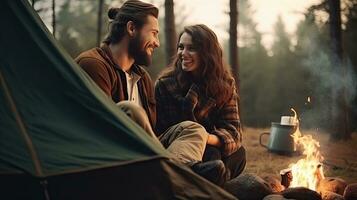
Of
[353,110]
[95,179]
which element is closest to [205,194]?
[95,179]

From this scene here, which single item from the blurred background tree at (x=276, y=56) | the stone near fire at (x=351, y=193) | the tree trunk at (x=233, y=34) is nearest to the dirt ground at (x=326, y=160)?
the stone near fire at (x=351, y=193)

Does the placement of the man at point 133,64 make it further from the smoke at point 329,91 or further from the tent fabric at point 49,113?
the smoke at point 329,91

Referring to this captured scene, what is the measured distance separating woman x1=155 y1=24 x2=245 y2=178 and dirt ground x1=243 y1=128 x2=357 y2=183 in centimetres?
94

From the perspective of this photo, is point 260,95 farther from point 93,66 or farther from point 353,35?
point 93,66

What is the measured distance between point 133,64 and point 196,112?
2.36 ft

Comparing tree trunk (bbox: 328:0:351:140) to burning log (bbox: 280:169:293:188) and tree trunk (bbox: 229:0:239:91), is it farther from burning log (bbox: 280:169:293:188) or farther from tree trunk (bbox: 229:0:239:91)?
burning log (bbox: 280:169:293:188)

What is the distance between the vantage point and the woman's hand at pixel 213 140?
3763 millimetres

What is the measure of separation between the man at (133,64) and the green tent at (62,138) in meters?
0.57

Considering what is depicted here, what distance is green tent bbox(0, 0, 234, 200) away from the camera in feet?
8.13

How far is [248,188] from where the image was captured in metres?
3.89

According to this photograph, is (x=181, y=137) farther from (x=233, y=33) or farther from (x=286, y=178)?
(x=233, y=33)

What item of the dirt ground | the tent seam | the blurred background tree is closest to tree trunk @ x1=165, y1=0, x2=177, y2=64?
the blurred background tree

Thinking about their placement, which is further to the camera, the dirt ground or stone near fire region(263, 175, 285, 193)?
the dirt ground

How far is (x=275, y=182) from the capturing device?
4293mm
